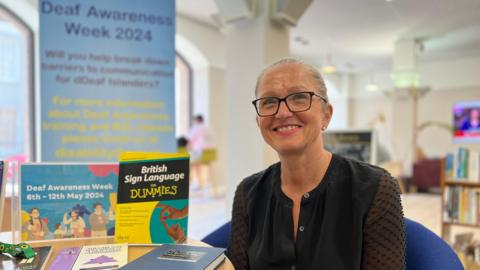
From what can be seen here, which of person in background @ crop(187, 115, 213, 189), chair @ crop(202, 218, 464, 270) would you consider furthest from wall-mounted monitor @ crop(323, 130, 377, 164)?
person in background @ crop(187, 115, 213, 189)

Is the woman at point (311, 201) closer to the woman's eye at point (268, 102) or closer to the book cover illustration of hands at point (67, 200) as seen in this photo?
the woman's eye at point (268, 102)

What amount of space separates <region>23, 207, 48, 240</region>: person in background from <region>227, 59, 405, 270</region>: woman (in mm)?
732

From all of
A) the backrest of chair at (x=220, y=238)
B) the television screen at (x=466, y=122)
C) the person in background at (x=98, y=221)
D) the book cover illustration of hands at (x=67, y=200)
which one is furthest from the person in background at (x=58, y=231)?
the television screen at (x=466, y=122)

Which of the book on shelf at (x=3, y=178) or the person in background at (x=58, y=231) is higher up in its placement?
the book on shelf at (x=3, y=178)

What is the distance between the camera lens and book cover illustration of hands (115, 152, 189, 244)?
1.25 meters

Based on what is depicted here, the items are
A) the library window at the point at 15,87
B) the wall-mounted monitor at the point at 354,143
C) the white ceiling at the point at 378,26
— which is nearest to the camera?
the wall-mounted monitor at the point at 354,143

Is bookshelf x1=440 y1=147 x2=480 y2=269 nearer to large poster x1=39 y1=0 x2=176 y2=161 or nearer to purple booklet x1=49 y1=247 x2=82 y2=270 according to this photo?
large poster x1=39 y1=0 x2=176 y2=161

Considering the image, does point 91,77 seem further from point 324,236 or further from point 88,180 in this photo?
point 324,236

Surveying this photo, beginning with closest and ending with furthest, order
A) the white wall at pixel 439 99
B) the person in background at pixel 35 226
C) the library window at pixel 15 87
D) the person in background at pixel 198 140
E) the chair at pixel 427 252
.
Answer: the chair at pixel 427 252 → the person in background at pixel 35 226 → the library window at pixel 15 87 → the person in background at pixel 198 140 → the white wall at pixel 439 99

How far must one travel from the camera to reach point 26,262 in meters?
1.02

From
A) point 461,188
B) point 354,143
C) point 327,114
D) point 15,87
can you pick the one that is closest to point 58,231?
point 327,114

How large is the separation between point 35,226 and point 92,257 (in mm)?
385

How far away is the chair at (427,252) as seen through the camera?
1.07 m

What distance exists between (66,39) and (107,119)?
0.54 meters
